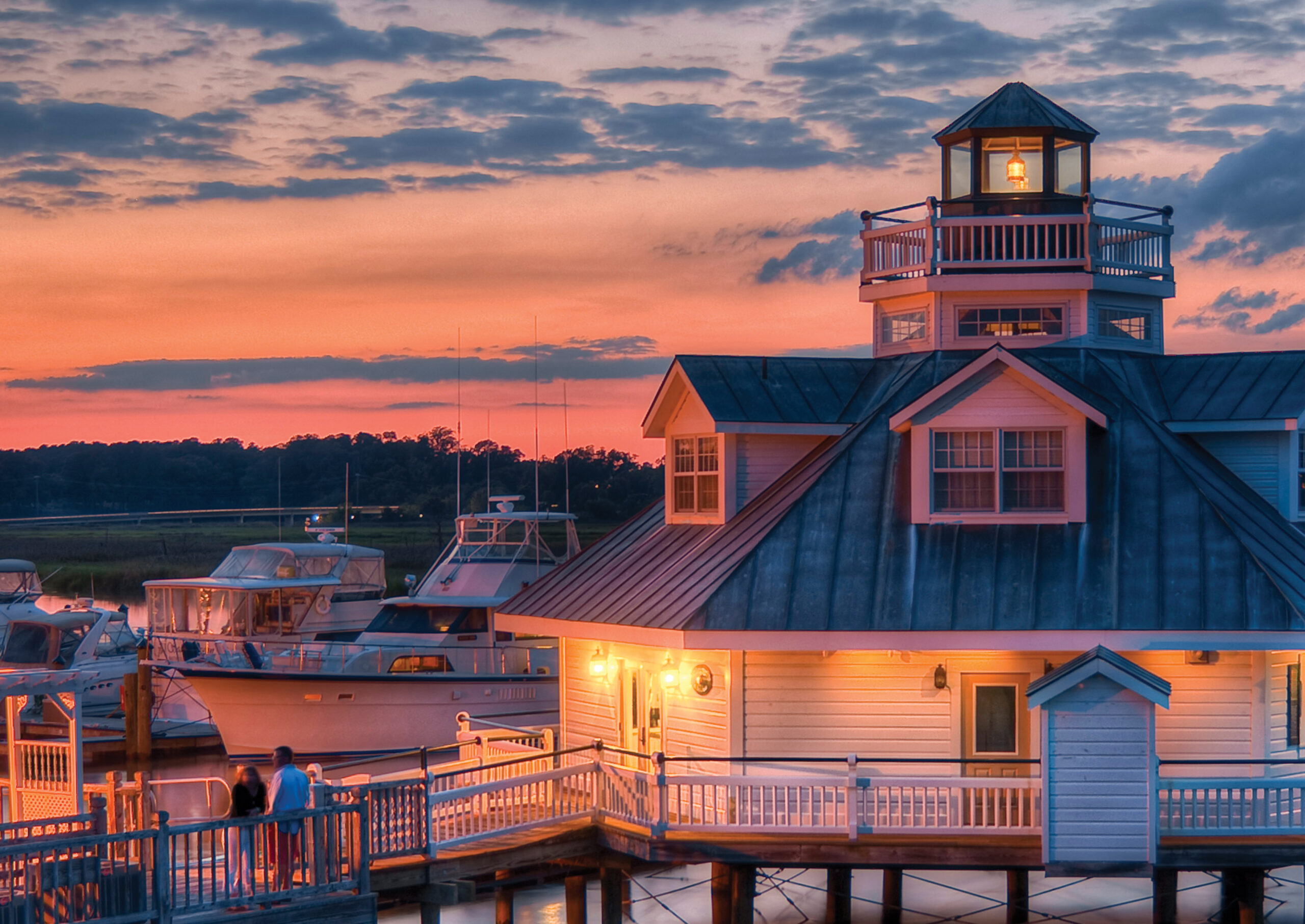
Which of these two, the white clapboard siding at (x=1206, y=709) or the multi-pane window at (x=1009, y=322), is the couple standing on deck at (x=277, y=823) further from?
the multi-pane window at (x=1009, y=322)

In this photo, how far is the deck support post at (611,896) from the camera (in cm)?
2159

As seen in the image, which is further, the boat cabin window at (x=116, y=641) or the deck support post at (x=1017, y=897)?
the boat cabin window at (x=116, y=641)

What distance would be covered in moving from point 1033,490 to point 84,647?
126 ft

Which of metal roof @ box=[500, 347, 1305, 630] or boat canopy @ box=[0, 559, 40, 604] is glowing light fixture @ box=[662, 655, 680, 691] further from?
boat canopy @ box=[0, 559, 40, 604]

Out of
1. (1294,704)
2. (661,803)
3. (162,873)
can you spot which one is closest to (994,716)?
(1294,704)

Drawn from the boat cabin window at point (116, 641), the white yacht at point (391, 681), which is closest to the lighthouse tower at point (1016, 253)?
the white yacht at point (391, 681)

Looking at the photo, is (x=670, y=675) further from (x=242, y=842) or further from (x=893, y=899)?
(x=893, y=899)

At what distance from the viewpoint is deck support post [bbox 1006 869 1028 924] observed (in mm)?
27109

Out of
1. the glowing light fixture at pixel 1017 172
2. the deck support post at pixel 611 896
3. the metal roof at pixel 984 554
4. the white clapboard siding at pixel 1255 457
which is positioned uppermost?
the glowing light fixture at pixel 1017 172

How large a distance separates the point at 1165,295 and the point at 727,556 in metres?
9.12

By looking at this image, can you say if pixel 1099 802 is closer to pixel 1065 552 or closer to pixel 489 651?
pixel 1065 552

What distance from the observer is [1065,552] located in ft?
70.8

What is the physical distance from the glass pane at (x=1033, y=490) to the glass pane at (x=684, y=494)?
531 cm

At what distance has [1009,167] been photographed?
26.4 metres
